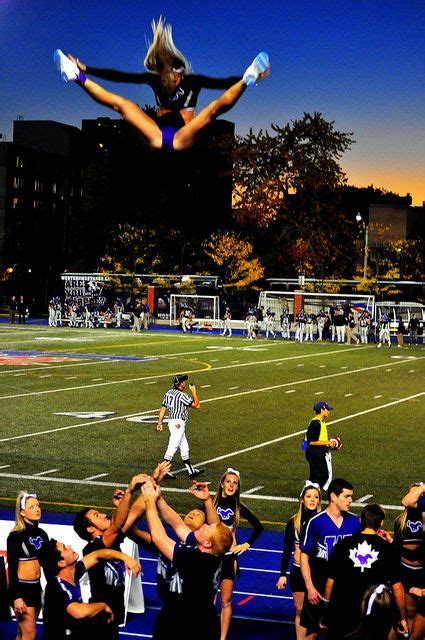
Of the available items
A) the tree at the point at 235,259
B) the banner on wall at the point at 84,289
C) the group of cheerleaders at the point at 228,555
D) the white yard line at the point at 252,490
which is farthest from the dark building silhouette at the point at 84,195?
the group of cheerleaders at the point at 228,555

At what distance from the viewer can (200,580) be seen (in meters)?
7.31

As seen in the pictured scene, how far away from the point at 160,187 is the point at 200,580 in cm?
9701

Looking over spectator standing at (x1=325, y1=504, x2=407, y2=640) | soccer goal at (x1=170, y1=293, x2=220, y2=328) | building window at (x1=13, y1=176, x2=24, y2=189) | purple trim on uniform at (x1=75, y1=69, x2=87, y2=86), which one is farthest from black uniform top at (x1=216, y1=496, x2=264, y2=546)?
building window at (x1=13, y1=176, x2=24, y2=189)

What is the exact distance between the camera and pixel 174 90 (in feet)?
21.3

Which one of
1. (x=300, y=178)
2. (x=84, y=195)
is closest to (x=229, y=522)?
(x=300, y=178)

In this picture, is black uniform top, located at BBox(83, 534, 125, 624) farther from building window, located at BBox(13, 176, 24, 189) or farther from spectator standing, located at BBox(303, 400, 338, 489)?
building window, located at BBox(13, 176, 24, 189)

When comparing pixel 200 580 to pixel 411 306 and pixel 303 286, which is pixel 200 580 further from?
pixel 303 286

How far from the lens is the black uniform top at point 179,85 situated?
21.2 feet

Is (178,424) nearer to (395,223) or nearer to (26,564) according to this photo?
(26,564)

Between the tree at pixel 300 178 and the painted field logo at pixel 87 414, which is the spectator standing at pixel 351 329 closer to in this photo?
the tree at pixel 300 178

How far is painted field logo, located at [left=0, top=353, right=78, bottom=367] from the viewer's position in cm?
4072

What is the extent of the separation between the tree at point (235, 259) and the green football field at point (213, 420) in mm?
45801

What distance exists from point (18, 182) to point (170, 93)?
11495cm

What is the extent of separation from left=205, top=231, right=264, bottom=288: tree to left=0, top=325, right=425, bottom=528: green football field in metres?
45.8
